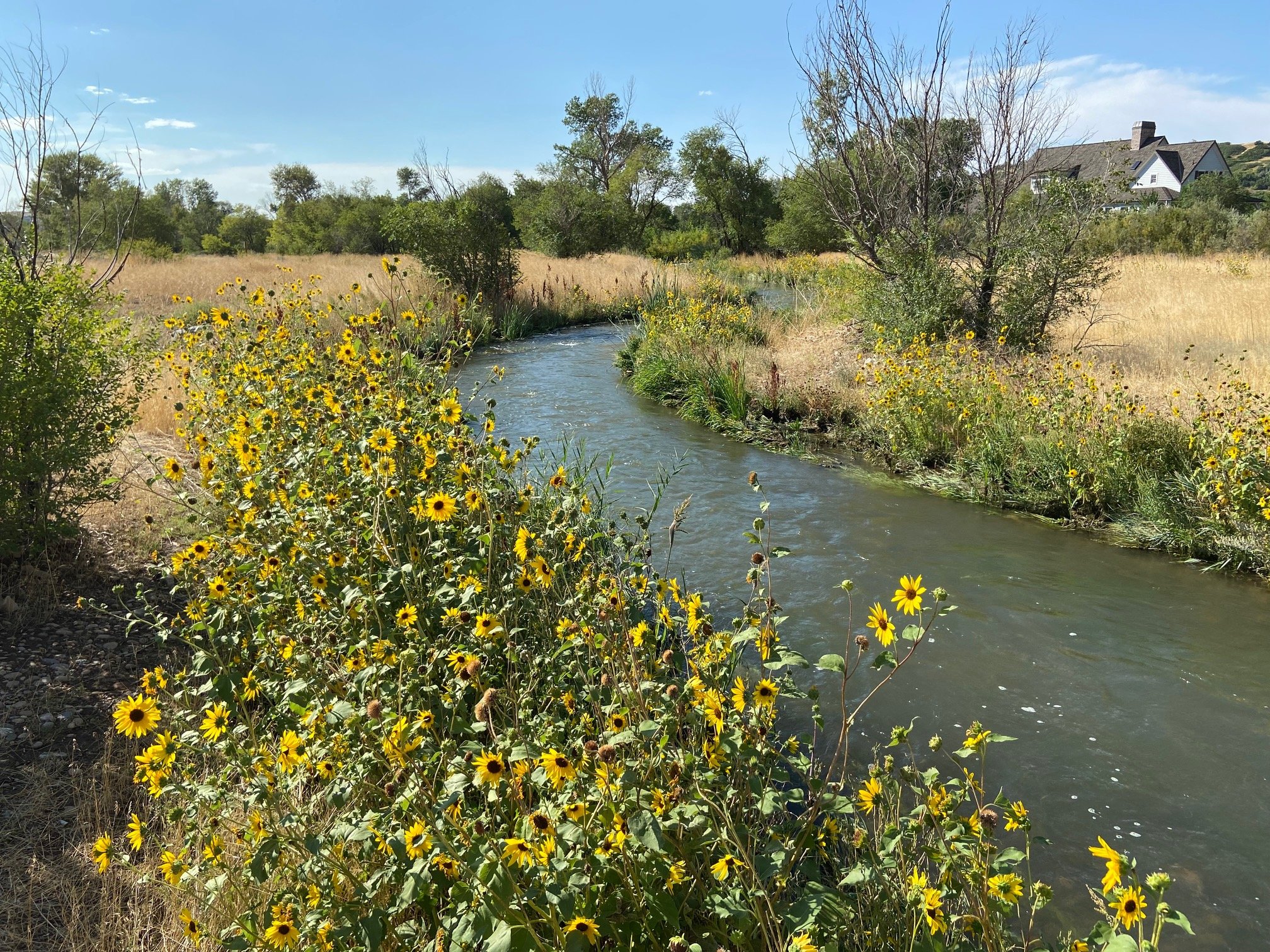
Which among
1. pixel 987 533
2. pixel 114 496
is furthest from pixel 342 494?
pixel 987 533

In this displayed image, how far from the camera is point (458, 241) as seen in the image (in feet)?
57.3

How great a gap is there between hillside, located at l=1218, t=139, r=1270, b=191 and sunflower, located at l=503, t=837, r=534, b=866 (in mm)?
88138

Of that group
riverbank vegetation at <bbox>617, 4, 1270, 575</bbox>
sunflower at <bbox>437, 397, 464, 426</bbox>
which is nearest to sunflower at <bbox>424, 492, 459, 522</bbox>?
sunflower at <bbox>437, 397, 464, 426</bbox>

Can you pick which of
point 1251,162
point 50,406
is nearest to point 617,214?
point 50,406

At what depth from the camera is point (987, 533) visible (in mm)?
6777

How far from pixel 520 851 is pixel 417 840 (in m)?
0.26

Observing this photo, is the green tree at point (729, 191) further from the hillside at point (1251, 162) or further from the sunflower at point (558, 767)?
the hillside at point (1251, 162)

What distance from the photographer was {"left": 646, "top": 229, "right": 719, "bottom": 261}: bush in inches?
1340

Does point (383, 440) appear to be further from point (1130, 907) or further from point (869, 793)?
point (1130, 907)

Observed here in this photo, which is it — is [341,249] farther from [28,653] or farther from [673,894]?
[673,894]

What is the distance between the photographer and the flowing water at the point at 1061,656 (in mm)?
3398

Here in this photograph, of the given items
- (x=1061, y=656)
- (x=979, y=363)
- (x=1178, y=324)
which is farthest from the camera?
(x=1178, y=324)

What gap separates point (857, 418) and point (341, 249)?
34.3 metres

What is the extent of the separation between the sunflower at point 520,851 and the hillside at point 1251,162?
88.1 metres
